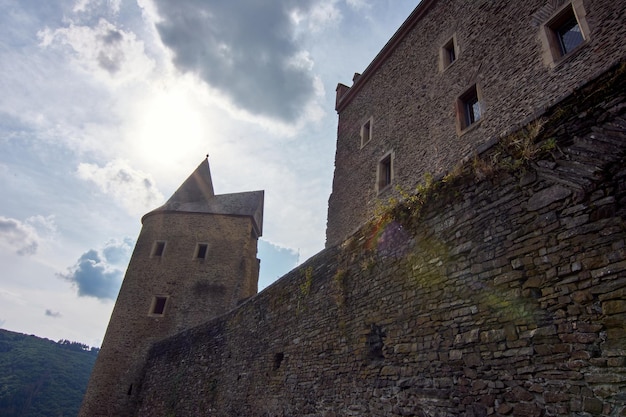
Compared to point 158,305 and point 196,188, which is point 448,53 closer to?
point 158,305

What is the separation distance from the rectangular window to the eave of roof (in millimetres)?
11531

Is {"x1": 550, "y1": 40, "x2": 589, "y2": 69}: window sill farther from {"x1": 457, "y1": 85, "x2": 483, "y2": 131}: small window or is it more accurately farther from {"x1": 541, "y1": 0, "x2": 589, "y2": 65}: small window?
{"x1": 457, "y1": 85, "x2": 483, "y2": 131}: small window

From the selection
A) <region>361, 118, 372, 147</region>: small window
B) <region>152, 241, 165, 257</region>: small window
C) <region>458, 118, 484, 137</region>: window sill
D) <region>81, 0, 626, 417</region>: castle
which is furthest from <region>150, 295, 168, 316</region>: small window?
<region>458, 118, 484, 137</region>: window sill

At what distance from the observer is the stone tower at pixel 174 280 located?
16734 millimetres

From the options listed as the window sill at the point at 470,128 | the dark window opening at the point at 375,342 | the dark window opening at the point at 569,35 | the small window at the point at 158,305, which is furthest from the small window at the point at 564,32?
the small window at the point at 158,305

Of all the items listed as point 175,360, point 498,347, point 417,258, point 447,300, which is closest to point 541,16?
point 417,258

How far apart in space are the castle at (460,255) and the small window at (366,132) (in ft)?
0.27

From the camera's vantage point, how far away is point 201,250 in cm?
2014

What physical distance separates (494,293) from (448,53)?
32.1ft

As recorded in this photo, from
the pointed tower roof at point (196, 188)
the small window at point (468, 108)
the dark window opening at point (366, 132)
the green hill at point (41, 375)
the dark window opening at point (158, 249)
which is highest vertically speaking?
the pointed tower roof at point (196, 188)

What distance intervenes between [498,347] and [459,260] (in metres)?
1.13

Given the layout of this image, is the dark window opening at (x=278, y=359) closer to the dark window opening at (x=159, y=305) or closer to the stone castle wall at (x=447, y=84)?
the stone castle wall at (x=447, y=84)

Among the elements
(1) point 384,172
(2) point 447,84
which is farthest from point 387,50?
(1) point 384,172

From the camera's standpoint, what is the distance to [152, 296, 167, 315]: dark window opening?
60.3ft
